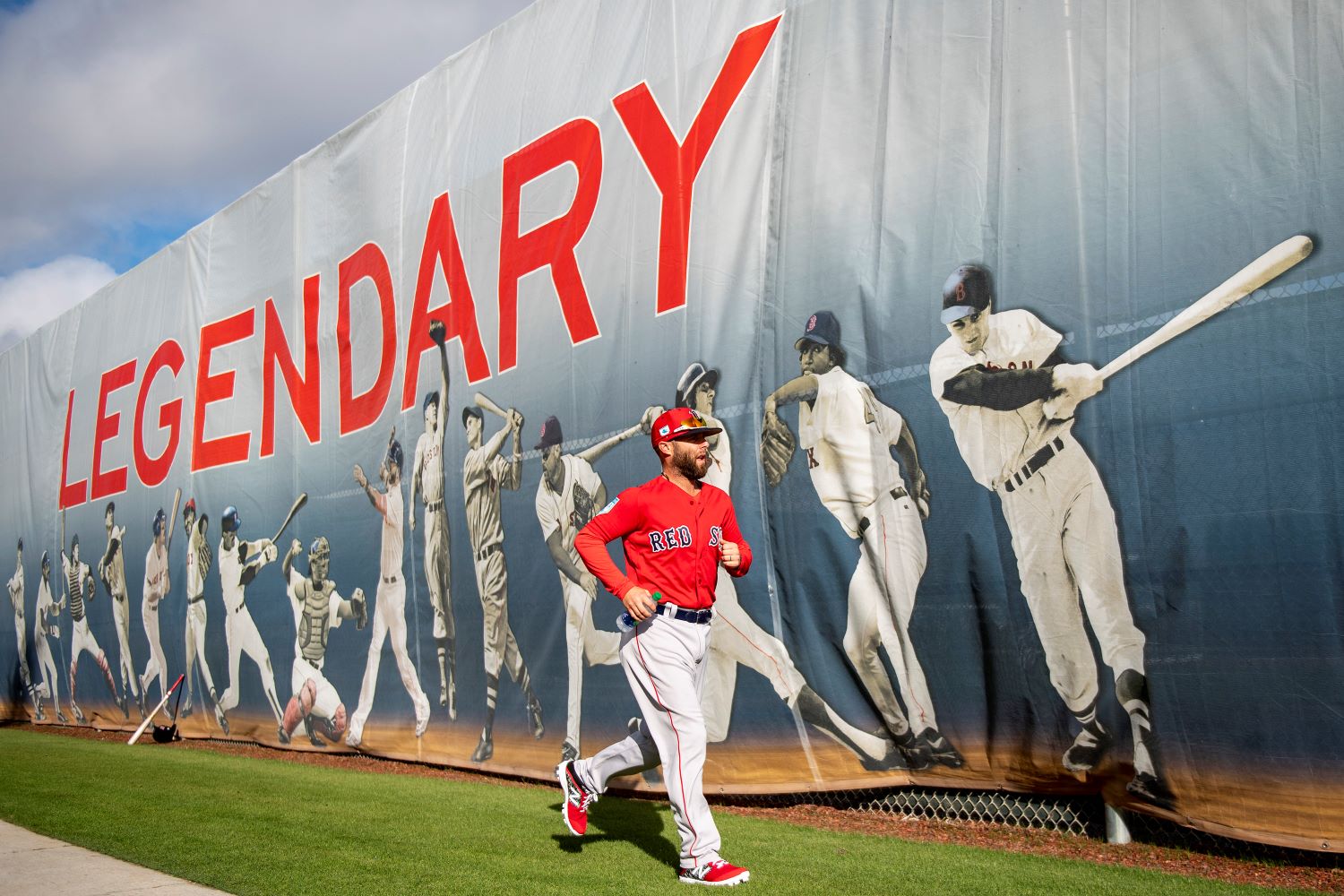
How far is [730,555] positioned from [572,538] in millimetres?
3251

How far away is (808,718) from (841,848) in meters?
0.99

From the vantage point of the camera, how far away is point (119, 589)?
1420 cm

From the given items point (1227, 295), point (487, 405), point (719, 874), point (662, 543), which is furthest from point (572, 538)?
point (1227, 295)

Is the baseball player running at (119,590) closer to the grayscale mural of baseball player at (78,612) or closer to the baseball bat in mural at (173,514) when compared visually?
the grayscale mural of baseball player at (78,612)

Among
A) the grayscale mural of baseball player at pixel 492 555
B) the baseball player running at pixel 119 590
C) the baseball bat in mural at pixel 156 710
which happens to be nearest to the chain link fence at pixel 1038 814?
the grayscale mural of baseball player at pixel 492 555

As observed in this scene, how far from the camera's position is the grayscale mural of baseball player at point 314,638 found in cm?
998

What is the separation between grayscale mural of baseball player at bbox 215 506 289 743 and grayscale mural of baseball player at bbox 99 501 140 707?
2.75 metres

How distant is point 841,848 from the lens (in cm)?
485

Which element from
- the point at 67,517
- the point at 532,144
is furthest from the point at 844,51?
the point at 67,517

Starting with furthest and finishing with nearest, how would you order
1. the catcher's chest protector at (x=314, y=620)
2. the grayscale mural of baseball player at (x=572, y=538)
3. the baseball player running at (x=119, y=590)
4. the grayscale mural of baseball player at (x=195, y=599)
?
1. the baseball player running at (x=119, y=590)
2. the grayscale mural of baseball player at (x=195, y=599)
3. the catcher's chest protector at (x=314, y=620)
4. the grayscale mural of baseball player at (x=572, y=538)

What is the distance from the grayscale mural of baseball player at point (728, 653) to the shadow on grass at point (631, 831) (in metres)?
0.56

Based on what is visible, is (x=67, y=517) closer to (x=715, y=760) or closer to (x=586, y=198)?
(x=586, y=198)

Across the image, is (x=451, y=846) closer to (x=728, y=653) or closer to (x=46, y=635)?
(x=728, y=653)

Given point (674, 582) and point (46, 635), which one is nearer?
point (674, 582)
